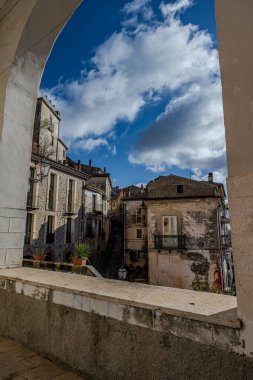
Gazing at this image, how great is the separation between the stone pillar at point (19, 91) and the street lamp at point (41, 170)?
12026mm

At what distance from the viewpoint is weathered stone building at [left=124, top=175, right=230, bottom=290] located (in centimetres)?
1419

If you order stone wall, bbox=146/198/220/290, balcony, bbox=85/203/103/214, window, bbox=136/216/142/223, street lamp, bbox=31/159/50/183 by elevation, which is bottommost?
stone wall, bbox=146/198/220/290

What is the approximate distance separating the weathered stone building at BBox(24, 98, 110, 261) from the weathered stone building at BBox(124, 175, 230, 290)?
579cm

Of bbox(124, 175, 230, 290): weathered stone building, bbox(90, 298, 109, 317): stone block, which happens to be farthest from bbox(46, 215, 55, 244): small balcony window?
bbox(90, 298, 109, 317): stone block

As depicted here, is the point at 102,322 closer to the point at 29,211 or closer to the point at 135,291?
the point at 135,291

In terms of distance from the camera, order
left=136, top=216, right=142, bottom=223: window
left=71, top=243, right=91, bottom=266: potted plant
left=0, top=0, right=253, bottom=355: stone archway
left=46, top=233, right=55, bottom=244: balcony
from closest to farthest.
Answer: left=0, top=0, right=253, bottom=355: stone archway → left=71, top=243, right=91, bottom=266: potted plant → left=46, top=233, right=55, bottom=244: balcony → left=136, top=216, right=142, bottom=223: window

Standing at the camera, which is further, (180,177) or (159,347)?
(180,177)

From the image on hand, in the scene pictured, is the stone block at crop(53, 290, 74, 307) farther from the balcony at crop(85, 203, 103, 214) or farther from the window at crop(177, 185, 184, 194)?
the balcony at crop(85, 203, 103, 214)

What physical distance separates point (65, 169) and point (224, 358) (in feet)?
53.3

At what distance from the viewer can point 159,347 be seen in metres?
1.17

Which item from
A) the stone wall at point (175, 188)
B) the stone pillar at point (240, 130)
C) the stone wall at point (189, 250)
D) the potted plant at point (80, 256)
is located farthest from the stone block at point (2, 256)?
the stone wall at point (175, 188)

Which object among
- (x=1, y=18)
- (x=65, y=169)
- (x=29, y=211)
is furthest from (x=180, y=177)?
(x=1, y=18)

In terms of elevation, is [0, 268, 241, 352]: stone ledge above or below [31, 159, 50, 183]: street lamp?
below

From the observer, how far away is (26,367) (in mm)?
1534
